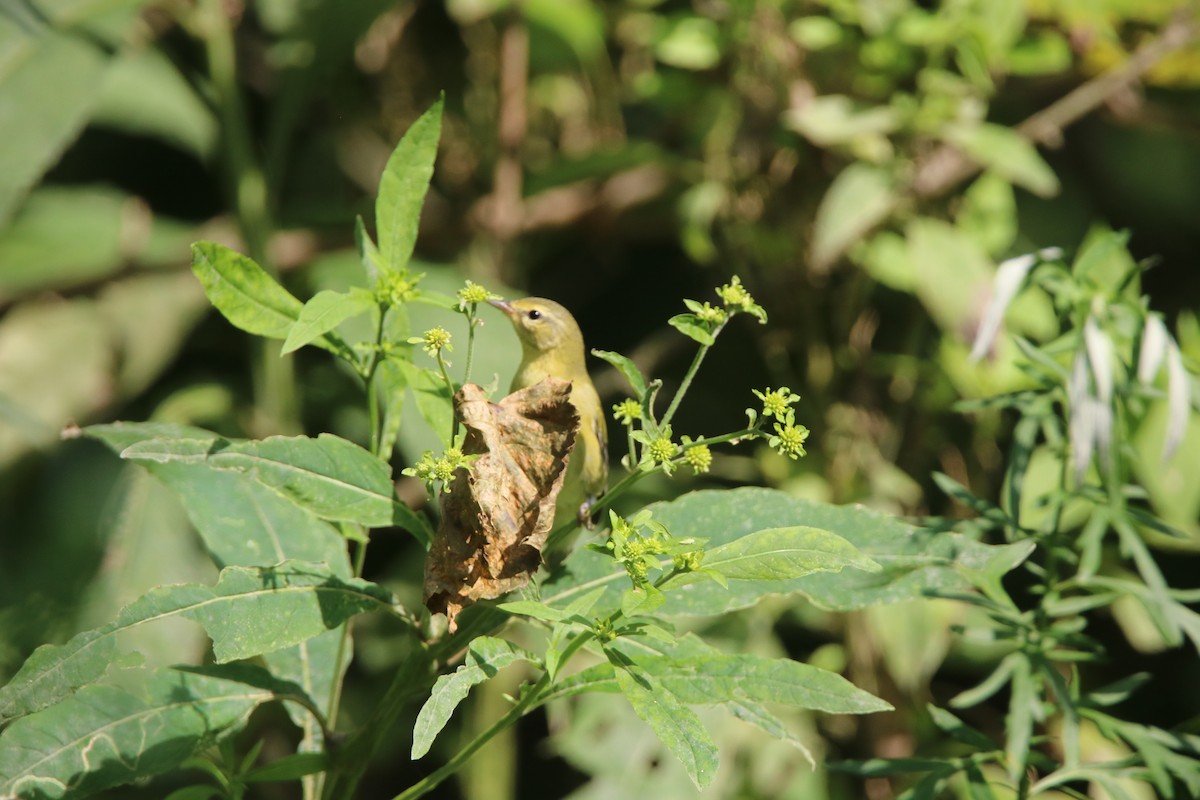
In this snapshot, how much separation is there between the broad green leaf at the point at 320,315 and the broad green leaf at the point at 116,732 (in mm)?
314

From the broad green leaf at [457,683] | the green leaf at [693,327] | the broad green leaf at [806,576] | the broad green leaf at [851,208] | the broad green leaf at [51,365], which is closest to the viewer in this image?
the broad green leaf at [457,683]

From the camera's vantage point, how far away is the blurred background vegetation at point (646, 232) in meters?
Answer: 1.94

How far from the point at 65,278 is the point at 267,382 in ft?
1.52

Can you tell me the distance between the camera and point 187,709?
921 mm

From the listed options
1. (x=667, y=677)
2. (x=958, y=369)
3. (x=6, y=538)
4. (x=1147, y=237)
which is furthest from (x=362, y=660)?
(x=1147, y=237)

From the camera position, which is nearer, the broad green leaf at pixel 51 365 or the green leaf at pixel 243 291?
the green leaf at pixel 243 291

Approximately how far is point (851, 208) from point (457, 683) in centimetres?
142

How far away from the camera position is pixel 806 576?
0.96m

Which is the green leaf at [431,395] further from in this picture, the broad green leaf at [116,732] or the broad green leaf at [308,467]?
the broad green leaf at [116,732]

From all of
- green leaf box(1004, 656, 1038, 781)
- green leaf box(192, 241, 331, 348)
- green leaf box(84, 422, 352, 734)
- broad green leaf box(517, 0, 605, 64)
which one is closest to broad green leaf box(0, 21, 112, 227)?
broad green leaf box(517, 0, 605, 64)

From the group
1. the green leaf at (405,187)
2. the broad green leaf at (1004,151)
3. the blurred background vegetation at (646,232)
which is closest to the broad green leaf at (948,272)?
the blurred background vegetation at (646,232)

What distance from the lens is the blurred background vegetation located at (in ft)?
6.36

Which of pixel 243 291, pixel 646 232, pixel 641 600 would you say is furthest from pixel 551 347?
pixel 646 232

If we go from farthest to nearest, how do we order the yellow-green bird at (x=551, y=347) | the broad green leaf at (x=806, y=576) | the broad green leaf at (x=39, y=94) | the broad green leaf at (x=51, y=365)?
1. the broad green leaf at (x=51, y=365)
2. the broad green leaf at (x=39, y=94)
3. the yellow-green bird at (x=551, y=347)
4. the broad green leaf at (x=806, y=576)
